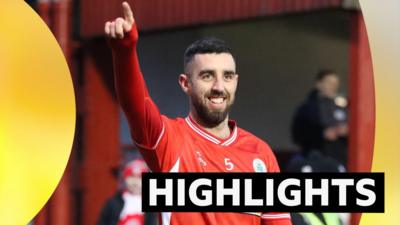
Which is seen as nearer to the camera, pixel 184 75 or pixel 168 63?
pixel 184 75

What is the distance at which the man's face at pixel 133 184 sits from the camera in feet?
8.25

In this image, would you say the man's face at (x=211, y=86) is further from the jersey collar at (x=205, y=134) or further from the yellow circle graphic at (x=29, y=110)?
the yellow circle graphic at (x=29, y=110)

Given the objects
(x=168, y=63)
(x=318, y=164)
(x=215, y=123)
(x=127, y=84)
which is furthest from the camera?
(x=318, y=164)

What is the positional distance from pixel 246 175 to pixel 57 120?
40cm

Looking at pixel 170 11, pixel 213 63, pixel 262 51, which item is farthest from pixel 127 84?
pixel 262 51

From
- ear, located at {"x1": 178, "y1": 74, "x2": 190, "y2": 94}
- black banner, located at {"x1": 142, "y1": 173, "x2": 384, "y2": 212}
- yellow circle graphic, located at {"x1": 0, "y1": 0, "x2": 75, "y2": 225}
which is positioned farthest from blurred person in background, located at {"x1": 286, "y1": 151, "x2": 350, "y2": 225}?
yellow circle graphic, located at {"x1": 0, "y1": 0, "x2": 75, "y2": 225}

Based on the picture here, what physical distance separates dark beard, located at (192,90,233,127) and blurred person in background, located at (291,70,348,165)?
77 centimetres

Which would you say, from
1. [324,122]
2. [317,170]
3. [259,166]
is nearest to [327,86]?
[324,122]

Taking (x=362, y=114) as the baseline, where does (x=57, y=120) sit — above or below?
below

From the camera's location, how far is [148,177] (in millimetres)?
2316

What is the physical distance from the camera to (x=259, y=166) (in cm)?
233

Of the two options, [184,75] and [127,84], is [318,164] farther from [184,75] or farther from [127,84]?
[127,84]

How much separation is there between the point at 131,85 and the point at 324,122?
45.3 inches

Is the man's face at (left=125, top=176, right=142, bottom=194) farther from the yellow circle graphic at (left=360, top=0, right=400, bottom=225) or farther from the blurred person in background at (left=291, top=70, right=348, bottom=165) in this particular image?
the blurred person in background at (left=291, top=70, right=348, bottom=165)
